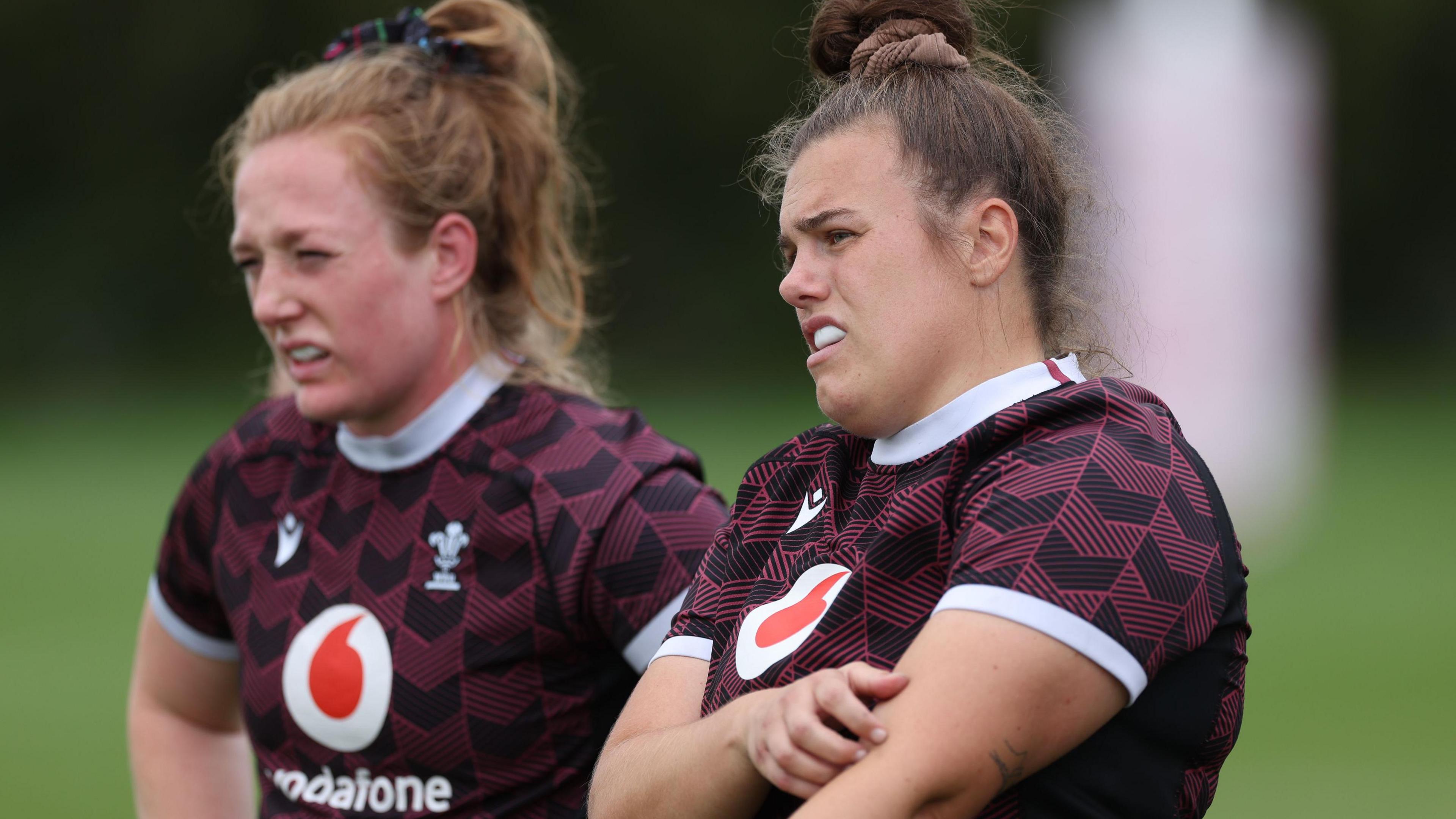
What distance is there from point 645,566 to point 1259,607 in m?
6.30

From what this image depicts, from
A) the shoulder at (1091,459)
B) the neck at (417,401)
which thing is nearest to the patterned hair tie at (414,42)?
the neck at (417,401)

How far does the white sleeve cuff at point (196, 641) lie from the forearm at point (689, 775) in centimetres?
148

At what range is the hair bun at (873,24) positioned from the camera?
2.15 m

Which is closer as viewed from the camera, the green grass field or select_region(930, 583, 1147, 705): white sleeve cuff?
select_region(930, 583, 1147, 705): white sleeve cuff

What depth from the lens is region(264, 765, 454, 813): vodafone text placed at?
269 centimetres

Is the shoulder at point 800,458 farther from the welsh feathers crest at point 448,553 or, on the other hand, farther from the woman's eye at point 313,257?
the woman's eye at point 313,257

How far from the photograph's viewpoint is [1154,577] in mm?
1645

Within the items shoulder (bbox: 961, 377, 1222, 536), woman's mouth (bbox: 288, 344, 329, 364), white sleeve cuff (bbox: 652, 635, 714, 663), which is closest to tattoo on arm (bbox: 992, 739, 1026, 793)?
shoulder (bbox: 961, 377, 1222, 536)

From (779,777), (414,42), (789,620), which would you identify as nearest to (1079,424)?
(789,620)

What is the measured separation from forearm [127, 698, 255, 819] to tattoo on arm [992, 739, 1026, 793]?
214cm

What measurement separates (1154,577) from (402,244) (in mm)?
1720

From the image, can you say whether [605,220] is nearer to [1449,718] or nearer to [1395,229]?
[1395,229]

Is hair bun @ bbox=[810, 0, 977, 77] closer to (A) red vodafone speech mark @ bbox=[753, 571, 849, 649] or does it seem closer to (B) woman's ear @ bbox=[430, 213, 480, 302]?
(A) red vodafone speech mark @ bbox=[753, 571, 849, 649]

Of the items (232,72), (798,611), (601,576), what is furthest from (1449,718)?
(232,72)
